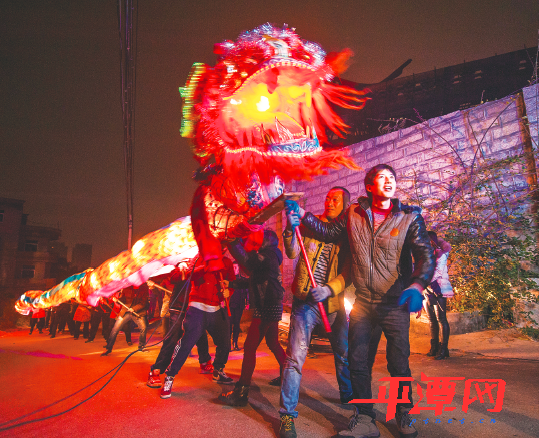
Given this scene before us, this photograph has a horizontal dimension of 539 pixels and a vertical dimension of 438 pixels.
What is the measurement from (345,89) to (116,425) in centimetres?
358

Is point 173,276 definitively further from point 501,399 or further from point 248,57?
point 501,399

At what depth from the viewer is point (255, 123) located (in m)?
3.38

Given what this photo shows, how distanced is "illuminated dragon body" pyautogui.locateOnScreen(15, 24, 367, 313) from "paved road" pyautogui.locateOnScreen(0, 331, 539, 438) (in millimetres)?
→ 1449

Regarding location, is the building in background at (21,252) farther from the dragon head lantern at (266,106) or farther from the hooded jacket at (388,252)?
the hooded jacket at (388,252)

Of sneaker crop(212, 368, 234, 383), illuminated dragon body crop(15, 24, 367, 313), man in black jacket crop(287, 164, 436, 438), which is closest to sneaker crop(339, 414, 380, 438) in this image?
man in black jacket crop(287, 164, 436, 438)

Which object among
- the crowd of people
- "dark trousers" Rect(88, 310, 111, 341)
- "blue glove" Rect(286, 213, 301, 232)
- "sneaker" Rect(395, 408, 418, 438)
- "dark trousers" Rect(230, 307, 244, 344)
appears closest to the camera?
"sneaker" Rect(395, 408, 418, 438)

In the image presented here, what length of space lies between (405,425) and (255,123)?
2.85m

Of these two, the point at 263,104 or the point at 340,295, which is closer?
the point at 340,295

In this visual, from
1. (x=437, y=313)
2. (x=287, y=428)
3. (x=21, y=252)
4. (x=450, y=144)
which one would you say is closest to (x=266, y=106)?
(x=287, y=428)

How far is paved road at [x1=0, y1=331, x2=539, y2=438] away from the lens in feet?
8.23

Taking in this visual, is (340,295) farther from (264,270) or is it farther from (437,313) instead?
(437,313)

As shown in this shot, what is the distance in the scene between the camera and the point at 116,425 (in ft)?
8.97

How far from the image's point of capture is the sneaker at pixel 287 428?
A: 2303 mm

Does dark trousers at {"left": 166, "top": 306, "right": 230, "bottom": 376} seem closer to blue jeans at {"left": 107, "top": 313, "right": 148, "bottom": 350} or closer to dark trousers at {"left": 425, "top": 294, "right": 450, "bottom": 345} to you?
dark trousers at {"left": 425, "top": 294, "right": 450, "bottom": 345}
